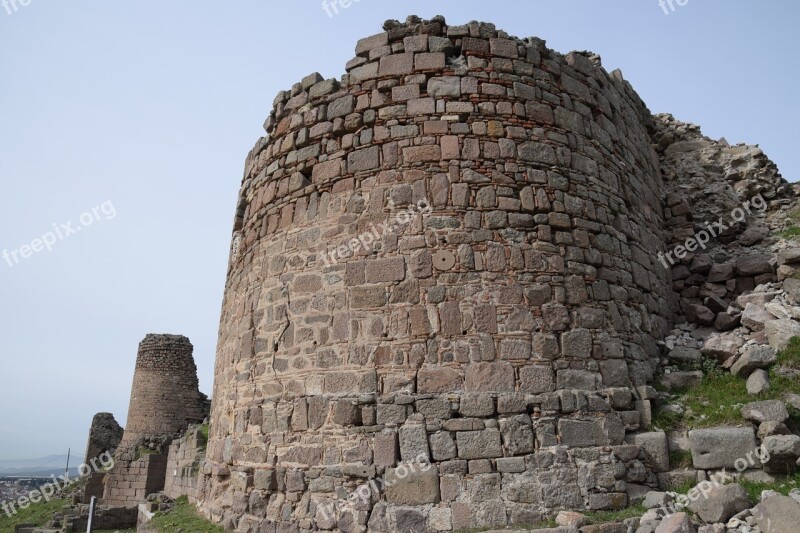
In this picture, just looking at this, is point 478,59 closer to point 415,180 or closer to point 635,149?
point 415,180

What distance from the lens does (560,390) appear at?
5.49 meters

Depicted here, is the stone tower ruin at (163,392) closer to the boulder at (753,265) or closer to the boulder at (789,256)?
the boulder at (753,265)

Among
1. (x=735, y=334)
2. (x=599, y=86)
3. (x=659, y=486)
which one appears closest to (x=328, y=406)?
(x=659, y=486)

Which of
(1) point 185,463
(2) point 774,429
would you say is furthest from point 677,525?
(1) point 185,463

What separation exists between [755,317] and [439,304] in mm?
3907

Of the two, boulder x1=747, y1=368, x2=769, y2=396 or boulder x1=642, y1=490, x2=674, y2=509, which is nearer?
boulder x1=642, y1=490, x2=674, y2=509

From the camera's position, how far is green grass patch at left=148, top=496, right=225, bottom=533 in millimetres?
6358

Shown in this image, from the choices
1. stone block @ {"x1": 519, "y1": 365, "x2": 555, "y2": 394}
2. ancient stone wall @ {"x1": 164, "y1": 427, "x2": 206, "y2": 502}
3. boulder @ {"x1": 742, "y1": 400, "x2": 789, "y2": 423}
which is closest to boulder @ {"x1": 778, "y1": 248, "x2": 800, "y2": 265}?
boulder @ {"x1": 742, "y1": 400, "x2": 789, "y2": 423}

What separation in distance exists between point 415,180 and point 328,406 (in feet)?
8.25

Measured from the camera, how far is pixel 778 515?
430 cm

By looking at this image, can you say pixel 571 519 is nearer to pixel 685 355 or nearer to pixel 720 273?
pixel 685 355

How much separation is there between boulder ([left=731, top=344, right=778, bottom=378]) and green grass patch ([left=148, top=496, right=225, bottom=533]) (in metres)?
5.78

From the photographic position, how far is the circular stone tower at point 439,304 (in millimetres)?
5258

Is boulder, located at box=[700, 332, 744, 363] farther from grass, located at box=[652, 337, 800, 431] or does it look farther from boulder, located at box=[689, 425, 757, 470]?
boulder, located at box=[689, 425, 757, 470]
